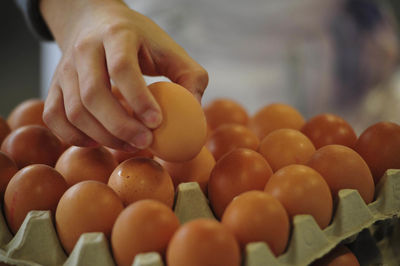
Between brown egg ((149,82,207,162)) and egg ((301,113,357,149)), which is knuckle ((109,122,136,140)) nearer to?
brown egg ((149,82,207,162))

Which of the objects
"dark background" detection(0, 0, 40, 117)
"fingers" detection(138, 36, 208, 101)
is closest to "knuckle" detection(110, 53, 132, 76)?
"fingers" detection(138, 36, 208, 101)

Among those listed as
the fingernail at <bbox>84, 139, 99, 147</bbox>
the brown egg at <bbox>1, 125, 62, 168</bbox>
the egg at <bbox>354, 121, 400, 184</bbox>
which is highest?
the egg at <bbox>354, 121, 400, 184</bbox>

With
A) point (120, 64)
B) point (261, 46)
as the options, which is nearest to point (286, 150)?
point (120, 64)

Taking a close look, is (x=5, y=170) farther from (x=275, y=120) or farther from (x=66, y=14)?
(x=275, y=120)

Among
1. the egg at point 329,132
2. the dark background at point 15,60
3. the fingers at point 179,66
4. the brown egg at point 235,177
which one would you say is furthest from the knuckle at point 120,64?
the dark background at point 15,60

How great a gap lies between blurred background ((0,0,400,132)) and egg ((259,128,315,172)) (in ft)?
4.11

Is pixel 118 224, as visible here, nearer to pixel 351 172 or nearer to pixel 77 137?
pixel 77 137

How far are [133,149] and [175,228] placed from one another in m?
0.17

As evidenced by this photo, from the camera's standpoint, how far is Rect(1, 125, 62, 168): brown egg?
799 mm

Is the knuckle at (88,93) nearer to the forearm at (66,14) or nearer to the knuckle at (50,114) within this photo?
the knuckle at (50,114)

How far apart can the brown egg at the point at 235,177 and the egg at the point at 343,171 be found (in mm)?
84

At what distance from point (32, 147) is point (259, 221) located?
48 cm

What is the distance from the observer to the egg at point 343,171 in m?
0.66

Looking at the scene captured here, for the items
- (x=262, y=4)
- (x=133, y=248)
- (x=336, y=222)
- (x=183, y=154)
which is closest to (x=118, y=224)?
(x=133, y=248)
